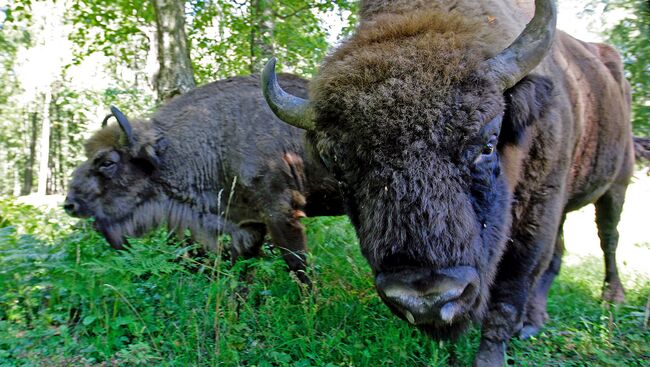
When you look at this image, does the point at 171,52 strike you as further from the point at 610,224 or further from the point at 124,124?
the point at 610,224

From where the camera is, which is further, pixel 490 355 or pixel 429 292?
pixel 490 355

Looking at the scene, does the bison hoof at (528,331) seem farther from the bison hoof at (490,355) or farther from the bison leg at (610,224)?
the bison leg at (610,224)

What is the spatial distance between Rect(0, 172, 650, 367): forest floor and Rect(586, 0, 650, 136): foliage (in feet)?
6.93

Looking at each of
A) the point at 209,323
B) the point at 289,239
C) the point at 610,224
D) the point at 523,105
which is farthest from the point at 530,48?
the point at 610,224

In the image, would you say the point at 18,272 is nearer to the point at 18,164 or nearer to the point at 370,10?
the point at 370,10

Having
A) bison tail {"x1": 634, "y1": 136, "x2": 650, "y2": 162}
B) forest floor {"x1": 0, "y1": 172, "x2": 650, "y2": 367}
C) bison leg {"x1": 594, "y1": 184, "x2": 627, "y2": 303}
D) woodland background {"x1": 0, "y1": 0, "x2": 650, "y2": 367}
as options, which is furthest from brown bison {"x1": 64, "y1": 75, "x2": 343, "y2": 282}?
bison tail {"x1": 634, "y1": 136, "x2": 650, "y2": 162}

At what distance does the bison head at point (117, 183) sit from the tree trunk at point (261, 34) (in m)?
3.52

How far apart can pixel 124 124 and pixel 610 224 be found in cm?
626

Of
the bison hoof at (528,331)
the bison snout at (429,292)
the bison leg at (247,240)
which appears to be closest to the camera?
the bison snout at (429,292)

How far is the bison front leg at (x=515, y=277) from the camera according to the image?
12.4 feet

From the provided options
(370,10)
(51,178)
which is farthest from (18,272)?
(51,178)

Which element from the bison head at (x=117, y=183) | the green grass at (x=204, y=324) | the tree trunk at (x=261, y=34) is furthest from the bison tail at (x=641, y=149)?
the bison head at (x=117, y=183)

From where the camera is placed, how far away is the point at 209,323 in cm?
379

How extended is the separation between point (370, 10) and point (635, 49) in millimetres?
2801
